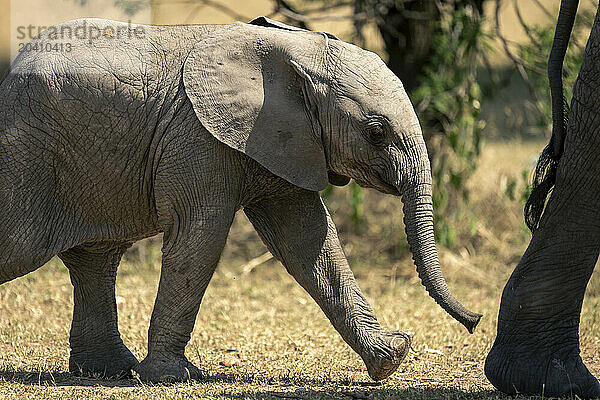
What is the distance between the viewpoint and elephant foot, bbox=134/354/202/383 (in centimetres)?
499

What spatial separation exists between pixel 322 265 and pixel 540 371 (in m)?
1.25

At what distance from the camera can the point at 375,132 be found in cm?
486

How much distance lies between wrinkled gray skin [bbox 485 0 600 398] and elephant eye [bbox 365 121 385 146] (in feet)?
2.89

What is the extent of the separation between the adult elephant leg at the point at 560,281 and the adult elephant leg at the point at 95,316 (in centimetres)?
214

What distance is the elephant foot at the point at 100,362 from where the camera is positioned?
552 centimetres

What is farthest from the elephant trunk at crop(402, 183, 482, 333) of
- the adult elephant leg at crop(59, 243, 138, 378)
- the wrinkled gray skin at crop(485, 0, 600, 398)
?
the adult elephant leg at crop(59, 243, 138, 378)

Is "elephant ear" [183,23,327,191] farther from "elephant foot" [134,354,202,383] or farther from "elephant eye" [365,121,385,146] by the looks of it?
"elephant foot" [134,354,202,383]

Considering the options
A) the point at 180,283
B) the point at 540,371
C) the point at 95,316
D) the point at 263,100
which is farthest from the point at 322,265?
the point at 95,316

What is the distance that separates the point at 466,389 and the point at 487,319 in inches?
86.6

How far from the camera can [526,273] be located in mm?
4773

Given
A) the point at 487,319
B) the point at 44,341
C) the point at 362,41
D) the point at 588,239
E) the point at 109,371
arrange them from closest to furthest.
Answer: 1. the point at 588,239
2. the point at 109,371
3. the point at 44,341
4. the point at 487,319
5. the point at 362,41

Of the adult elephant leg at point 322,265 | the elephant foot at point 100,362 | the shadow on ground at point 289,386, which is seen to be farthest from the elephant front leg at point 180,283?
the elephant foot at point 100,362

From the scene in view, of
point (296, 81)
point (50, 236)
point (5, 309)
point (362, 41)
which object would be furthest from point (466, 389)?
point (362, 41)

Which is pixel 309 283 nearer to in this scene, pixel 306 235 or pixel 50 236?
pixel 306 235
